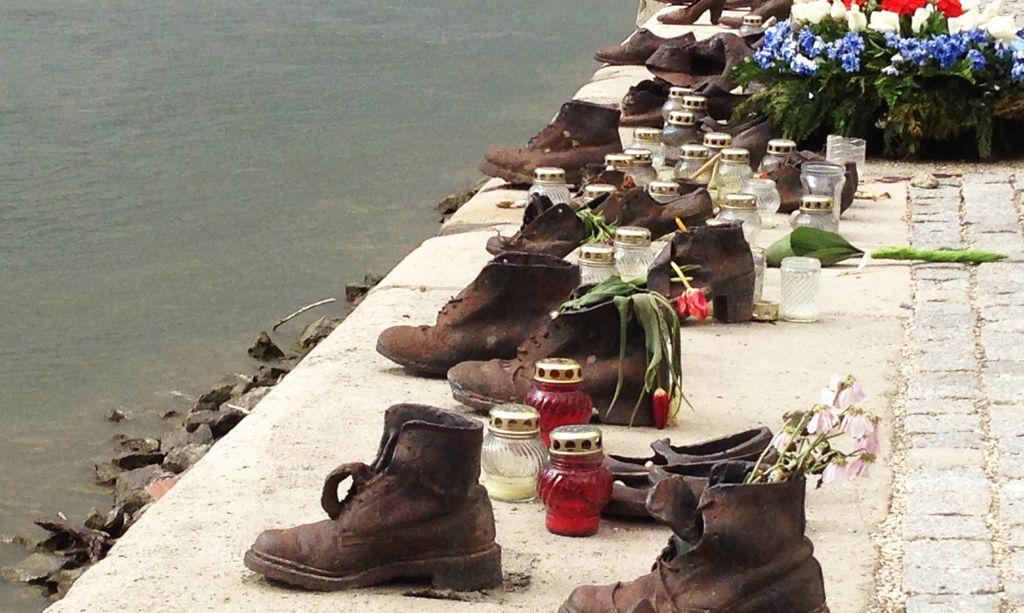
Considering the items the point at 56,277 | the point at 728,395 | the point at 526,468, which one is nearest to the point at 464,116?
the point at 56,277

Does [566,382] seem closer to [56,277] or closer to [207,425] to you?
[207,425]

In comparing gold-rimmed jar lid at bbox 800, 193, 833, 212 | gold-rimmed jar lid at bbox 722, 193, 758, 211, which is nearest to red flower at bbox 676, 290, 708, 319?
gold-rimmed jar lid at bbox 722, 193, 758, 211

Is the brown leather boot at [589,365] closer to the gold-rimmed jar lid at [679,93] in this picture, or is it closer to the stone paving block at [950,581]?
the stone paving block at [950,581]

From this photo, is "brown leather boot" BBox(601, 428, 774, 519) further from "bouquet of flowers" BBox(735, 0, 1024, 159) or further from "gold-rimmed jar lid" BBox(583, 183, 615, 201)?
"bouquet of flowers" BBox(735, 0, 1024, 159)

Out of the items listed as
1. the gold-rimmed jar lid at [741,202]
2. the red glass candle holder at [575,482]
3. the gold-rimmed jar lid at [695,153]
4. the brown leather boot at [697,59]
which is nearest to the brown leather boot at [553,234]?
the gold-rimmed jar lid at [741,202]

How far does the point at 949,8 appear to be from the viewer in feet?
25.6

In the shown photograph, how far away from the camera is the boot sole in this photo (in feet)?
11.5

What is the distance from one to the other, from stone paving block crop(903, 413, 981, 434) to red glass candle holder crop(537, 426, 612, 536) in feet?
3.10

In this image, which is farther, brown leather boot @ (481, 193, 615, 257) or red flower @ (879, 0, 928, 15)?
red flower @ (879, 0, 928, 15)

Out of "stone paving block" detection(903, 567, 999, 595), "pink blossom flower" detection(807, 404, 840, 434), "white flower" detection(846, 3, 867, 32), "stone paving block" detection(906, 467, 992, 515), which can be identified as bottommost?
"stone paving block" detection(906, 467, 992, 515)

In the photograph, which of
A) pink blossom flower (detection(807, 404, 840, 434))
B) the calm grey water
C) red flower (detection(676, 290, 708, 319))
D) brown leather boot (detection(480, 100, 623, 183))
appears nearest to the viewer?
pink blossom flower (detection(807, 404, 840, 434))

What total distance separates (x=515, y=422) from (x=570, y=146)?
143 inches

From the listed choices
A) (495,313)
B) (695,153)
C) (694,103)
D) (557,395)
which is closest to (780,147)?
(695,153)

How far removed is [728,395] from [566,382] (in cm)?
76
